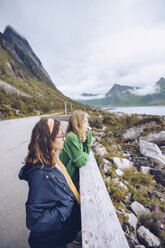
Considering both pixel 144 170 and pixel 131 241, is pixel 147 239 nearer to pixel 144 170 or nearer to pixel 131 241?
pixel 131 241

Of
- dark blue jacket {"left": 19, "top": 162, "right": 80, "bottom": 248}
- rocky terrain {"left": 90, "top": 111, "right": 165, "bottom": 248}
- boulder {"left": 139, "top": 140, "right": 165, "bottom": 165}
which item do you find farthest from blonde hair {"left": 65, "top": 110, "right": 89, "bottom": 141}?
boulder {"left": 139, "top": 140, "right": 165, "bottom": 165}

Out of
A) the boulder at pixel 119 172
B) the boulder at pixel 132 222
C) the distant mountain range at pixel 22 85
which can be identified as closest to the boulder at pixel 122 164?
the boulder at pixel 119 172

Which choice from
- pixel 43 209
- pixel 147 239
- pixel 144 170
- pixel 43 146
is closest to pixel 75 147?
pixel 43 146

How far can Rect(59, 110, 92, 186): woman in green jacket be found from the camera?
202 cm

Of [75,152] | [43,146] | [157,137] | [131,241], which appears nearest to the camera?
[43,146]

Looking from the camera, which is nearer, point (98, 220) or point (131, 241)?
point (98, 220)

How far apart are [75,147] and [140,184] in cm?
269

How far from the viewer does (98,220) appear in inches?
44.4

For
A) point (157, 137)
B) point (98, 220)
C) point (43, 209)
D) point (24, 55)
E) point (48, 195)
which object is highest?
point (24, 55)

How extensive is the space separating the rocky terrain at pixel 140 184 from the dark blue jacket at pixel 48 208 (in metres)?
1.07

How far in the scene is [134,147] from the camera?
5.72 meters

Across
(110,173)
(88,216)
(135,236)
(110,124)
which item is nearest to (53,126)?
(88,216)

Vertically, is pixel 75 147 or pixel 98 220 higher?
pixel 75 147

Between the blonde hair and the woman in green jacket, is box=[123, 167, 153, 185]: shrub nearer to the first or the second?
the woman in green jacket
